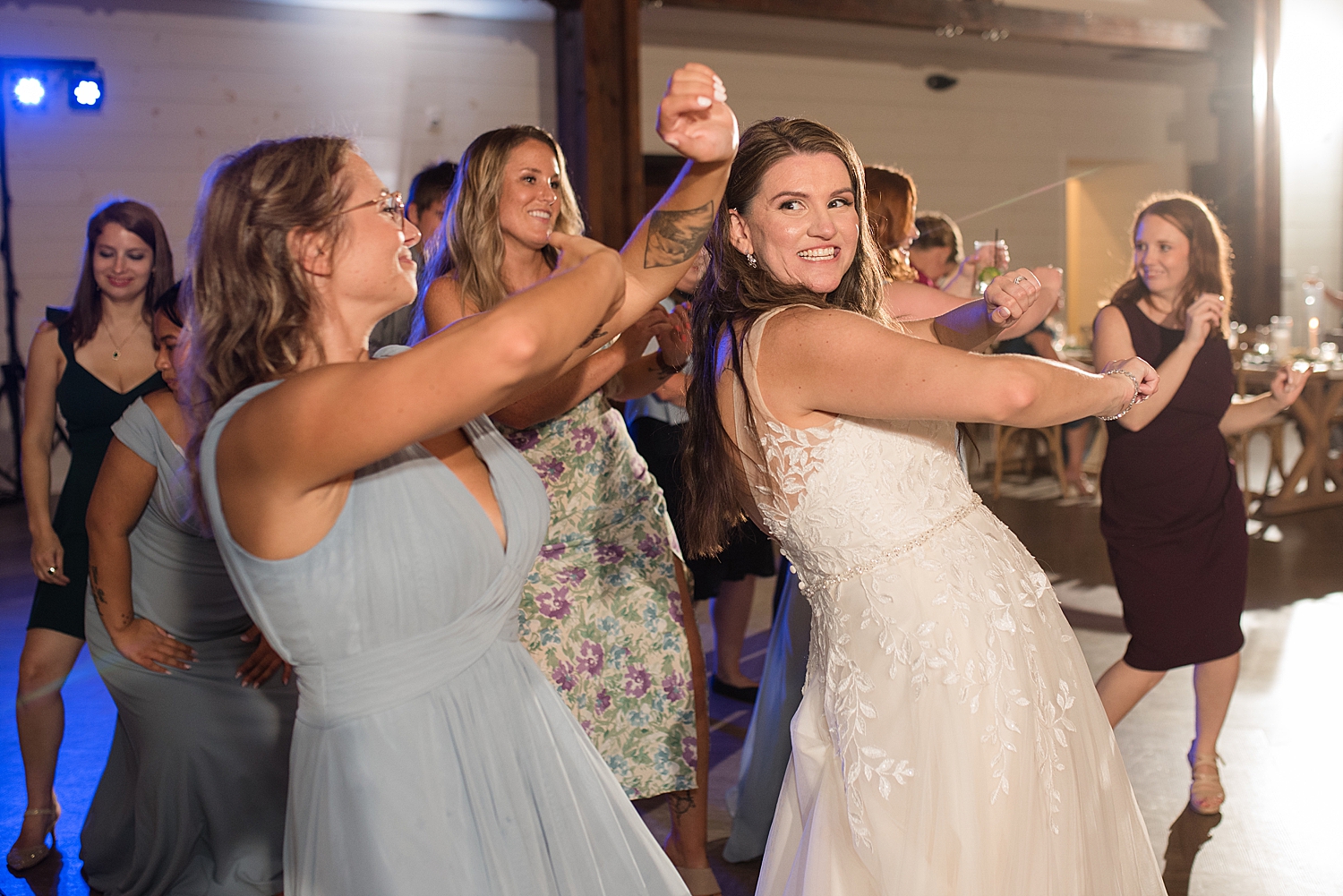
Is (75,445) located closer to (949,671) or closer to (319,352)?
(319,352)

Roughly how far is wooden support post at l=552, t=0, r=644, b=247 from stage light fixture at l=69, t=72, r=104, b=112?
3.01 metres

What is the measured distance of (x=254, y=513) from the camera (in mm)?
1074

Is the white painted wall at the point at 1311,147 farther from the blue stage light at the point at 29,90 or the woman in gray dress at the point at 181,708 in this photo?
the woman in gray dress at the point at 181,708

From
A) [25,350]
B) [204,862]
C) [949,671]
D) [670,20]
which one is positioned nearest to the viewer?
[949,671]

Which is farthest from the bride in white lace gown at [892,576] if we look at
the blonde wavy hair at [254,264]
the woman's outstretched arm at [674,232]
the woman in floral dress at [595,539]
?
the blonde wavy hair at [254,264]

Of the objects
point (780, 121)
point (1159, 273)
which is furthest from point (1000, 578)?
point (1159, 273)

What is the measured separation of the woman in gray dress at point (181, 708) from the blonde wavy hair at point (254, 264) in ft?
4.01

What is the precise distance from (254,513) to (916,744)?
3.11 feet

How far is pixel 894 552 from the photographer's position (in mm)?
1559

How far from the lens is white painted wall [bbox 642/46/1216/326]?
9.09 metres

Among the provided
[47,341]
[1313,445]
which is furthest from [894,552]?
[1313,445]

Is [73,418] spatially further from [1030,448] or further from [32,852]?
[1030,448]

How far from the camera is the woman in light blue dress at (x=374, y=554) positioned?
1087mm

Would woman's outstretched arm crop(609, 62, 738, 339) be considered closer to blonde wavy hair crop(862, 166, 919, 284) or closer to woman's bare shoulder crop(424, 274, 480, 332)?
woman's bare shoulder crop(424, 274, 480, 332)
